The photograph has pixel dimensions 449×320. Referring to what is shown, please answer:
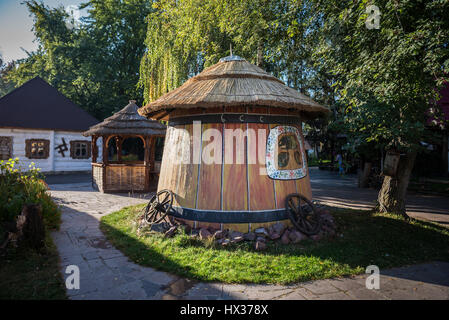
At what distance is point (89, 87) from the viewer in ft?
78.5

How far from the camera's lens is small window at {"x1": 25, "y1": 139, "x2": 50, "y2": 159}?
17375 millimetres

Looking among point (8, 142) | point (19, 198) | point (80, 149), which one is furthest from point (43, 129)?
point (19, 198)

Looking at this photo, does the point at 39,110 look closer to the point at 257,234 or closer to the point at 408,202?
the point at 257,234

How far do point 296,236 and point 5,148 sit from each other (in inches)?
748

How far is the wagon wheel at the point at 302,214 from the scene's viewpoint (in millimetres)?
5332

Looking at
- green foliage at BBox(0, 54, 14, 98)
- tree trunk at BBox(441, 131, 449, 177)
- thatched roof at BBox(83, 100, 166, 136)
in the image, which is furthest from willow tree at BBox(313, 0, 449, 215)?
green foliage at BBox(0, 54, 14, 98)

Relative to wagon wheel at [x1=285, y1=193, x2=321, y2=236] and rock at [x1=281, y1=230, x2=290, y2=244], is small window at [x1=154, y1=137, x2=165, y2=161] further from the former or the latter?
rock at [x1=281, y1=230, x2=290, y2=244]

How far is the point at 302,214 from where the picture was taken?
5488mm

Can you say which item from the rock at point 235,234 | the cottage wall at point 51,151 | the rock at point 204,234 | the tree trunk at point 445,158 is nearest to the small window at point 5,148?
the cottage wall at point 51,151

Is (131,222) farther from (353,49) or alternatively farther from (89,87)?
(89,87)

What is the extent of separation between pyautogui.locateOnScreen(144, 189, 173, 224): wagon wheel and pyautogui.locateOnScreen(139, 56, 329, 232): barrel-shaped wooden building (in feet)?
0.55

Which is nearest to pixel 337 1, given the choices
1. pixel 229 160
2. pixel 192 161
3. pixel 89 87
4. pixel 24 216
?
pixel 229 160

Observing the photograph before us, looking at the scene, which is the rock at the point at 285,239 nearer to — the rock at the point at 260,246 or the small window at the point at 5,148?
the rock at the point at 260,246

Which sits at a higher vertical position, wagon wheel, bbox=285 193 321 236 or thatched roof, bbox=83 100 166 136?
thatched roof, bbox=83 100 166 136
